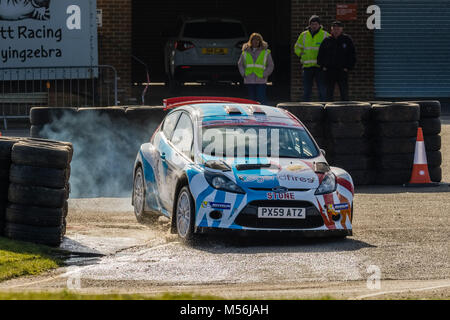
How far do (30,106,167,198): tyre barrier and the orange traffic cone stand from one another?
12.5 ft

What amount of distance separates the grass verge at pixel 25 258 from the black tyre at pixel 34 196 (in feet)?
1.33

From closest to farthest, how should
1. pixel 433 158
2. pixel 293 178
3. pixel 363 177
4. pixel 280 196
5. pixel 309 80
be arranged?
1. pixel 280 196
2. pixel 293 178
3. pixel 363 177
4. pixel 433 158
5. pixel 309 80

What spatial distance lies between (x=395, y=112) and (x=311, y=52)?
5.95 meters

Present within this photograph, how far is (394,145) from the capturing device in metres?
15.9

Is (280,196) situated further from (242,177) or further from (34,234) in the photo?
(34,234)

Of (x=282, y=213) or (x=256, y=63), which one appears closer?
(x=282, y=213)

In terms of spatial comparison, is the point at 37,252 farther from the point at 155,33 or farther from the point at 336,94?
the point at 155,33

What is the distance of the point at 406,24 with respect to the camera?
27344 millimetres

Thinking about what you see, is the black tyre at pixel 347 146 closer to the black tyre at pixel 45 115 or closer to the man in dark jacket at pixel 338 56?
the black tyre at pixel 45 115

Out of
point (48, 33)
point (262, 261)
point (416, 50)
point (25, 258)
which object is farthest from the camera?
point (416, 50)

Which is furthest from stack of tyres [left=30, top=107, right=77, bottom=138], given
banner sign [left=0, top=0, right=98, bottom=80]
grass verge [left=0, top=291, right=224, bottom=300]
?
grass verge [left=0, top=291, right=224, bottom=300]

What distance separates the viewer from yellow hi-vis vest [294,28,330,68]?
21.5m

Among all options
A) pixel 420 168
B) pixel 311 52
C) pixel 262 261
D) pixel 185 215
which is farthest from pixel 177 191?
pixel 311 52
